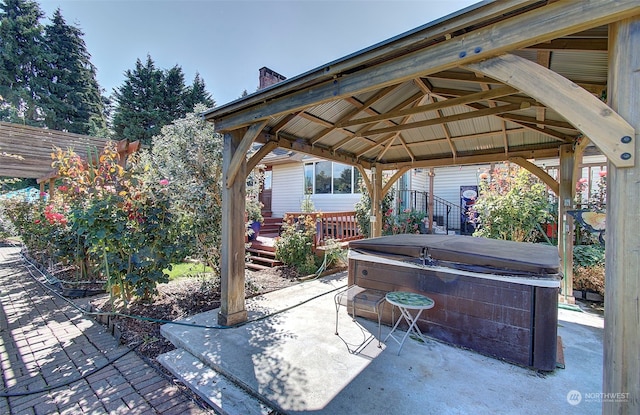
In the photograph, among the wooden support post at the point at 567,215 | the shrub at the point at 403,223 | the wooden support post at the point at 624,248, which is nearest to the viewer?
the wooden support post at the point at 624,248

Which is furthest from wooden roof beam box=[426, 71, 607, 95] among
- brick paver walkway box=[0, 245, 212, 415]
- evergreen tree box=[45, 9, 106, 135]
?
evergreen tree box=[45, 9, 106, 135]

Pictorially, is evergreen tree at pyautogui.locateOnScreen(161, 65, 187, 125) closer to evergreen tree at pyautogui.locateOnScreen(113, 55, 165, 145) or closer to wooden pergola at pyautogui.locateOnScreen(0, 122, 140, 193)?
evergreen tree at pyautogui.locateOnScreen(113, 55, 165, 145)

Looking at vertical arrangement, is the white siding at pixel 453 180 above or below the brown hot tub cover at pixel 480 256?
above

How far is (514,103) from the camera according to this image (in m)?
3.56

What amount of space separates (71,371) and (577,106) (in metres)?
4.76

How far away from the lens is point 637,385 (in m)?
1.36

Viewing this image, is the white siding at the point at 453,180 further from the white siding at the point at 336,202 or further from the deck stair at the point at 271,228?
the deck stair at the point at 271,228

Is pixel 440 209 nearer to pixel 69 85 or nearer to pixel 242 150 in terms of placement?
pixel 242 150

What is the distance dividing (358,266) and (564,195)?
367cm

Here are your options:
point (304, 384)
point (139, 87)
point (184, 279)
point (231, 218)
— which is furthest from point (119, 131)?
point (304, 384)

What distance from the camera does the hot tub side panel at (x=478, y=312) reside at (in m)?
2.80

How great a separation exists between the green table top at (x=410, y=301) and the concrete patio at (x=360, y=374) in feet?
1.97

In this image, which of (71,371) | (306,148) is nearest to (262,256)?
(306,148)

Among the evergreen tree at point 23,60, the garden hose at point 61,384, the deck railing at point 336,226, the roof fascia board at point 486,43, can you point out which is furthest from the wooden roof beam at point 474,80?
the evergreen tree at point 23,60
